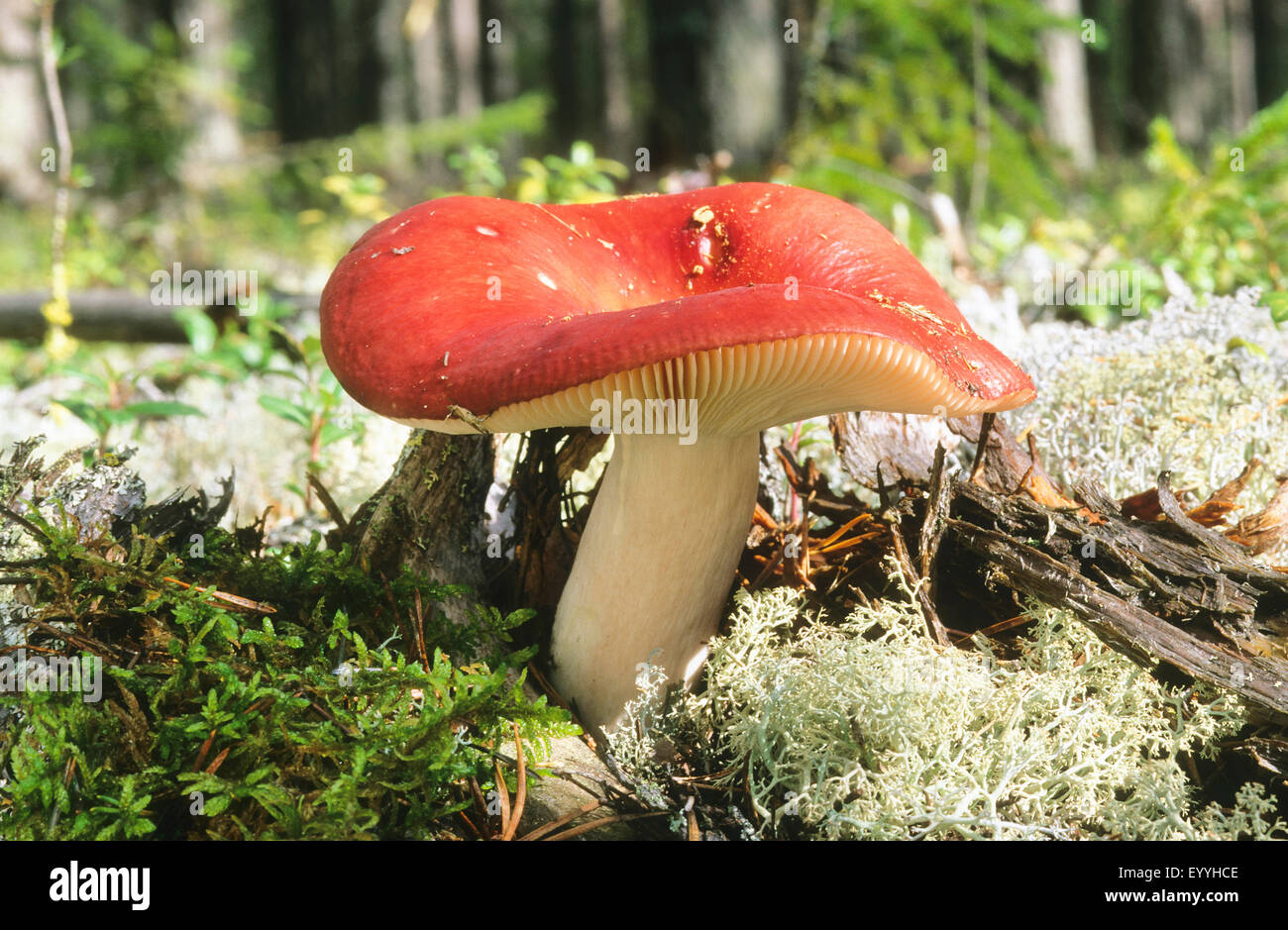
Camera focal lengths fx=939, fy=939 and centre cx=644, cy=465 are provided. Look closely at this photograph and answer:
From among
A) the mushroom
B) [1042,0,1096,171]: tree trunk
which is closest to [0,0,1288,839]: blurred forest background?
the mushroom

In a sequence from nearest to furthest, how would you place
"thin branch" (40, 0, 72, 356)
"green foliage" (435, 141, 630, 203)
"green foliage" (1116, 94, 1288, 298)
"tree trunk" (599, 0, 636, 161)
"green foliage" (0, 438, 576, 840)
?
"green foliage" (0, 438, 576, 840) → "green foliage" (1116, 94, 1288, 298) → "thin branch" (40, 0, 72, 356) → "green foliage" (435, 141, 630, 203) → "tree trunk" (599, 0, 636, 161)

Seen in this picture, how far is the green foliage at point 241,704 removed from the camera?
1774 mm

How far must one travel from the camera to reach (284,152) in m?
9.57

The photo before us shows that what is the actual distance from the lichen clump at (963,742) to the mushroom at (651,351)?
271 mm

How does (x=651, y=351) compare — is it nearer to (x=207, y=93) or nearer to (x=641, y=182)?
(x=641, y=182)

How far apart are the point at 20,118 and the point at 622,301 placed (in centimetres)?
1283

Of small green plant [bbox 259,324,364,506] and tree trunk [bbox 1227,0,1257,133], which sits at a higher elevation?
tree trunk [bbox 1227,0,1257,133]

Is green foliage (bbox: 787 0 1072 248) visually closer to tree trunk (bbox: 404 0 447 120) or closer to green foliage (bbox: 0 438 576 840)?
green foliage (bbox: 0 438 576 840)

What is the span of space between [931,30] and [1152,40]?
54.3 ft

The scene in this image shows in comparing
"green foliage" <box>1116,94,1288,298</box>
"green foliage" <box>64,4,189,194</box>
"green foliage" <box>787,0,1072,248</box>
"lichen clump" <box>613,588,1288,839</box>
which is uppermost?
"green foliage" <box>64,4,189,194</box>

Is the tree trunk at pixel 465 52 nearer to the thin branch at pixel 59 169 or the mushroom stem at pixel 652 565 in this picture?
the thin branch at pixel 59 169

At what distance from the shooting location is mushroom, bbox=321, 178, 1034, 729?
1.70 m

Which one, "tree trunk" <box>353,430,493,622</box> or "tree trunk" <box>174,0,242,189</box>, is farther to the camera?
"tree trunk" <box>174,0,242,189</box>

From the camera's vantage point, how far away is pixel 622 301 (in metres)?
2.45
